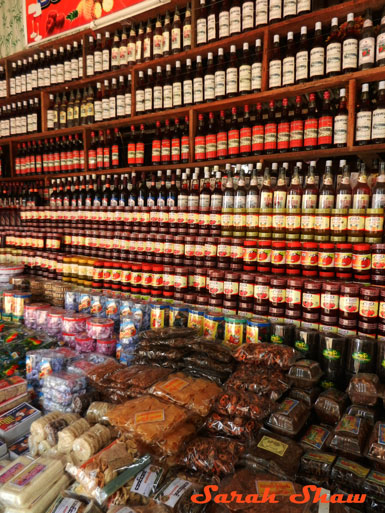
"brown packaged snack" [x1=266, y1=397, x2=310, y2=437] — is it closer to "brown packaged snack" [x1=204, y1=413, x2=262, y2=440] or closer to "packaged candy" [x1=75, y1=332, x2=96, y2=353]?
"brown packaged snack" [x1=204, y1=413, x2=262, y2=440]

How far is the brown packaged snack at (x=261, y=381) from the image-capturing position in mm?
1314

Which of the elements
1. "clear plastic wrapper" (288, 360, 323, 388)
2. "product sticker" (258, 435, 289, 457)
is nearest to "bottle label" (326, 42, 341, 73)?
"clear plastic wrapper" (288, 360, 323, 388)

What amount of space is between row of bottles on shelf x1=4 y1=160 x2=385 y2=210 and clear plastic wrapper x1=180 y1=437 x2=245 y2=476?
4.38 feet

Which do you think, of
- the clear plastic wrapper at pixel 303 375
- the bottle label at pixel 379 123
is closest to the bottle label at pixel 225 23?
the bottle label at pixel 379 123

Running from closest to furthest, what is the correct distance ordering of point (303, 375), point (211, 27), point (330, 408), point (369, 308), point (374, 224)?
point (330, 408) < point (303, 375) < point (369, 308) < point (374, 224) < point (211, 27)

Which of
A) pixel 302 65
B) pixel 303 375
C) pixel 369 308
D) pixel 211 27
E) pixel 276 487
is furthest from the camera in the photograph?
pixel 211 27

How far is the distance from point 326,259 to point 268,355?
62 centimetres

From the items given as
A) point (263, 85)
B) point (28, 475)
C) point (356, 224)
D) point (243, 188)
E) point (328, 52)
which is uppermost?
point (328, 52)

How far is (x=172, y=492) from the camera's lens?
94cm

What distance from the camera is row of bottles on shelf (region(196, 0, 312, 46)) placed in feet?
8.09

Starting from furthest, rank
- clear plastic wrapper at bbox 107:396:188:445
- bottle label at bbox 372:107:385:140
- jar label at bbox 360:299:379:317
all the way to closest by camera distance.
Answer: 1. bottle label at bbox 372:107:385:140
2. jar label at bbox 360:299:379:317
3. clear plastic wrapper at bbox 107:396:188:445

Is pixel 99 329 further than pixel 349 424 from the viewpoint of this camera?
Yes

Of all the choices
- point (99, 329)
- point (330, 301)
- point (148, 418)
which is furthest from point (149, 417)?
point (330, 301)

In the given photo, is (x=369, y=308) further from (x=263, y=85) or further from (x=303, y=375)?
(x=263, y=85)
